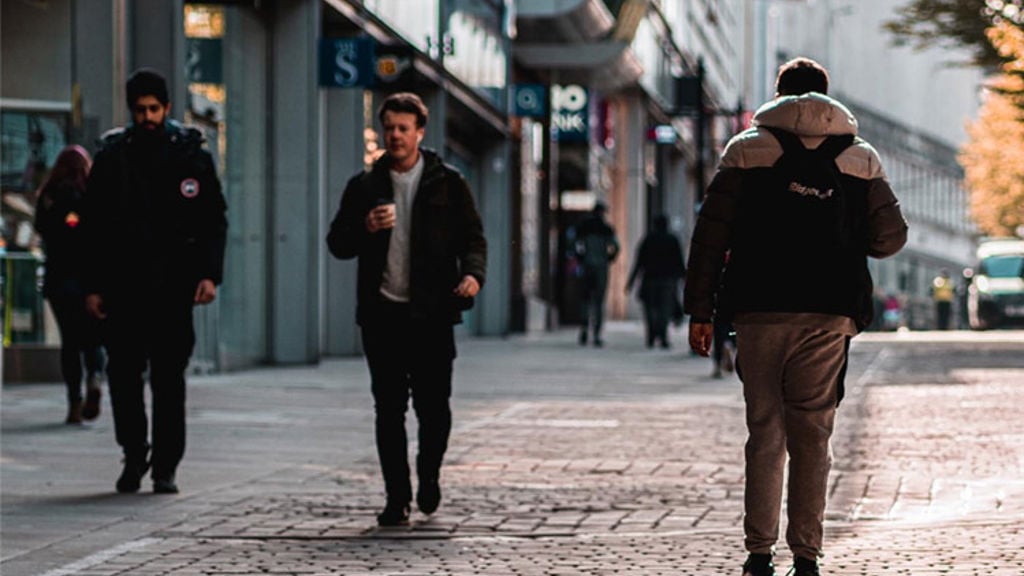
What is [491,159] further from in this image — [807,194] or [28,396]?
[807,194]

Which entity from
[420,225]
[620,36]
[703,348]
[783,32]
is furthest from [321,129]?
[783,32]

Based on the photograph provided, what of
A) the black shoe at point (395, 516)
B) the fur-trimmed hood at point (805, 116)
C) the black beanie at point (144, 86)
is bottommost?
the black shoe at point (395, 516)

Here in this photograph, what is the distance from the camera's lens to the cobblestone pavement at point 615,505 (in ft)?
24.8

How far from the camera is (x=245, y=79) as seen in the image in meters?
20.7

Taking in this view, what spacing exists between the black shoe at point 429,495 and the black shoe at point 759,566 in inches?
96.0

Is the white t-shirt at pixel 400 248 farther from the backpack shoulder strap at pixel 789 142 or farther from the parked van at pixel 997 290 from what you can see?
the parked van at pixel 997 290

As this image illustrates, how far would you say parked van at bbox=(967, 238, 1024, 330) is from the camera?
174 feet

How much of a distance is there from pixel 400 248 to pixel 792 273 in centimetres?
263

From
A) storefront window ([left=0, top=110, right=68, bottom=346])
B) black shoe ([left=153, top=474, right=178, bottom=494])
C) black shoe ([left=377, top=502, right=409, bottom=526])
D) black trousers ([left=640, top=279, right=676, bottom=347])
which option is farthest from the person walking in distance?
black trousers ([left=640, top=279, right=676, bottom=347])

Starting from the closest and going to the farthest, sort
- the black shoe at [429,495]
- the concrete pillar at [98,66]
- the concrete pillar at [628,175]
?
the black shoe at [429,495] → the concrete pillar at [98,66] → the concrete pillar at [628,175]

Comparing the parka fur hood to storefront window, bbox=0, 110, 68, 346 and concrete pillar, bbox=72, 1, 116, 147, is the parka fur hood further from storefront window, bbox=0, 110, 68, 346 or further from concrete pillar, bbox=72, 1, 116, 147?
storefront window, bbox=0, 110, 68, 346

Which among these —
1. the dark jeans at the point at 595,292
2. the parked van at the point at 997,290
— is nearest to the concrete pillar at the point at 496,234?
the dark jeans at the point at 595,292

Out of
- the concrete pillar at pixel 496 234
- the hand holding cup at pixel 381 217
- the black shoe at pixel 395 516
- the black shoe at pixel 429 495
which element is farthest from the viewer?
the concrete pillar at pixel 496 234

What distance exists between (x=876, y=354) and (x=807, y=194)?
21355mm
